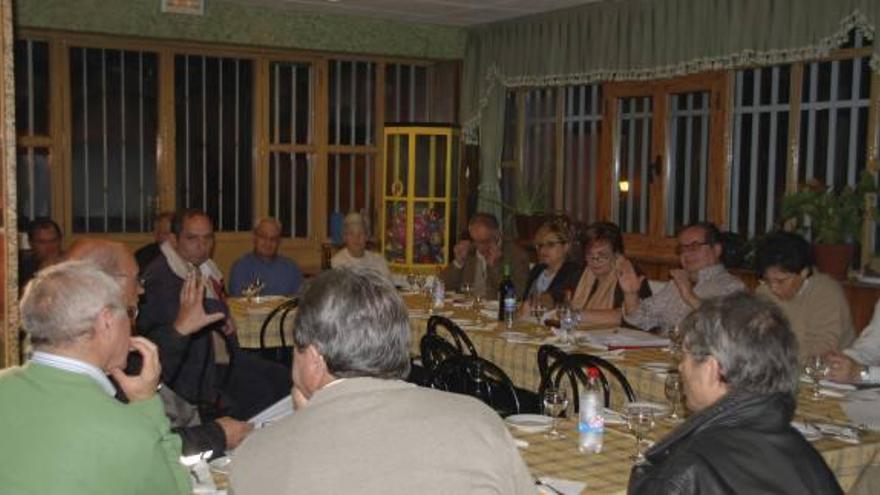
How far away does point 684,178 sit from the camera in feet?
25.5

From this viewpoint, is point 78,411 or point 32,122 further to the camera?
point 32,122

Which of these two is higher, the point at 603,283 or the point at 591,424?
the point at 603,283

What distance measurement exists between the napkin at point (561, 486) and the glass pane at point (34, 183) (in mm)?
6528

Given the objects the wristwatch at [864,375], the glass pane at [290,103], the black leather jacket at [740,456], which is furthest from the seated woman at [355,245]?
the black leather jacket at [740,456]

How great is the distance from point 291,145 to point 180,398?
5.88 metres

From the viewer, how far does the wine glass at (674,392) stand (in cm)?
330

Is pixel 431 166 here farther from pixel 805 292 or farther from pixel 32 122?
pixel 805 292

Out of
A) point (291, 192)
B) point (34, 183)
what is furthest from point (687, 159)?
point (34, 183)

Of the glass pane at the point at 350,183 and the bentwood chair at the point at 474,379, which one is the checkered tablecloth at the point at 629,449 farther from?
the glass pane at the point at 350,183

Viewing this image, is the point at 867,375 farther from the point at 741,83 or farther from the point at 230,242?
the point at 230,242

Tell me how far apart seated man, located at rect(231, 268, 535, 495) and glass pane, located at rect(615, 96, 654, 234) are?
21.1 ft

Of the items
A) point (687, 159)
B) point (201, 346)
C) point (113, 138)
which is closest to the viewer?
point (201, 346)

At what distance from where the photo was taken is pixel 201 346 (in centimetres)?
448

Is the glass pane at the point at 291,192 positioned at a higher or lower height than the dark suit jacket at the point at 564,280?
higher
